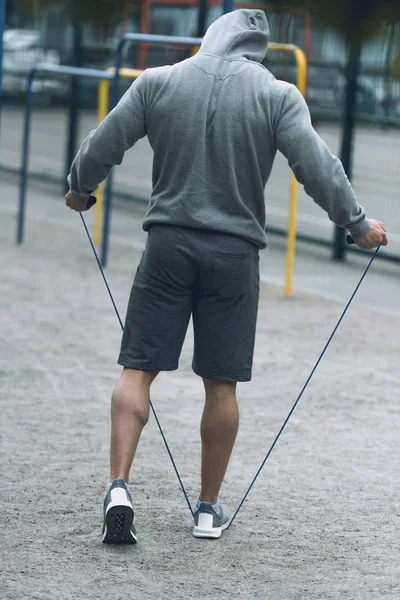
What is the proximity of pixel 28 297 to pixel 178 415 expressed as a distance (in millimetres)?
2698

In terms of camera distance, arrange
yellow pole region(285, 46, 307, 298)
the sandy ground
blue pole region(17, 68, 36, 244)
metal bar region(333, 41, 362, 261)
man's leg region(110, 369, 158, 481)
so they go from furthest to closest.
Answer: metal bar region(333, 41, 362, 261), blue pole region(17, 68, 36, 244), yellow pole region(285, 46, 307, 298), man's leg region(110, 369, 158, 481), the sandy ground

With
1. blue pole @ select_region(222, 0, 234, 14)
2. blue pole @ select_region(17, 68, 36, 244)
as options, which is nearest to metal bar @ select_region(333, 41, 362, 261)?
blue pole @ select_region(17, 68, 36, 244)

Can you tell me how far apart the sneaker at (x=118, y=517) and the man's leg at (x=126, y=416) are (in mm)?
75

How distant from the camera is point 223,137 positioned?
139 inches

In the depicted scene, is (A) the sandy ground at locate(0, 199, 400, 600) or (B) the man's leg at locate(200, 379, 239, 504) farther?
(B) the man's leg at locate(200, 379, 239, 504)

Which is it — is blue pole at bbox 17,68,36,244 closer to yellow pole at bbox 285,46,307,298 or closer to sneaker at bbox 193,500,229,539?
A: yellow pole at bbox 285,46,307,298

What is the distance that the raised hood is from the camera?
3.61 m

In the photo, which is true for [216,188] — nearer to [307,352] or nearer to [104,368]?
[104,368]

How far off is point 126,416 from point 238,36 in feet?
3.75

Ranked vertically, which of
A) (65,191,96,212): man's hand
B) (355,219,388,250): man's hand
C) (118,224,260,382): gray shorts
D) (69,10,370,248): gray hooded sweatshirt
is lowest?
(118,224,260,382): gray shorts

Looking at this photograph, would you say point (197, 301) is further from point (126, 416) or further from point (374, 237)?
point (374, 237)

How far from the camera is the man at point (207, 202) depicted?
139 inches

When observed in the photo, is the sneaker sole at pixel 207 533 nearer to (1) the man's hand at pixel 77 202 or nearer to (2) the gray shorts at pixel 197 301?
(2) the gray shorts at pixel 197 301

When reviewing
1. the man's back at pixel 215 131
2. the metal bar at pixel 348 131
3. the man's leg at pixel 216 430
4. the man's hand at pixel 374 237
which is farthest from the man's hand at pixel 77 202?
the metal bar at pixel 348 131
